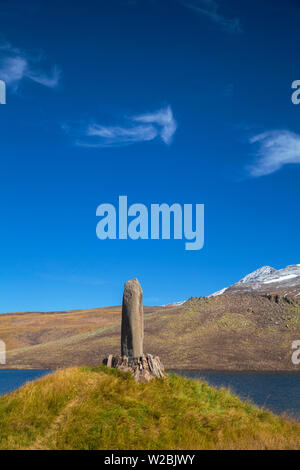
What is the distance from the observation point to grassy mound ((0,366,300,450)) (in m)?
14.7

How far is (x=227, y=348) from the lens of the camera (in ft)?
327

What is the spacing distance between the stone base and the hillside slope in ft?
239

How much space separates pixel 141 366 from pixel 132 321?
2734 millimetres

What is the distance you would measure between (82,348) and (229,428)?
95069mm

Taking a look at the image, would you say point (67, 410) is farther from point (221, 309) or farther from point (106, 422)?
point (221, 309)

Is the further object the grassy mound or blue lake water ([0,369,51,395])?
blue lake water ([0,369,51,395])

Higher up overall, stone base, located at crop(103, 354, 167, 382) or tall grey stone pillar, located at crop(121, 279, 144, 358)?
tall grey stone pillar, located at crop(121, 279, 144, 358)

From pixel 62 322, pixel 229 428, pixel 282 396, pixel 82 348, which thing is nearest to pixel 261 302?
pixel 82 348

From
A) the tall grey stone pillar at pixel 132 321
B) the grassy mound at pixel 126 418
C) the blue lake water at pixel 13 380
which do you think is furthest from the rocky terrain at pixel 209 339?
the grassy mound at pixel 126 418

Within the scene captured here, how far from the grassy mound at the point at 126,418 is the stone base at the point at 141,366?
23.1 inches

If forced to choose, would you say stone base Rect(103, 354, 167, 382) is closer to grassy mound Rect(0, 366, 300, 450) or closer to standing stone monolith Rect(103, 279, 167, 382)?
standing stone monolith Rect(103, 279, 167, 382)

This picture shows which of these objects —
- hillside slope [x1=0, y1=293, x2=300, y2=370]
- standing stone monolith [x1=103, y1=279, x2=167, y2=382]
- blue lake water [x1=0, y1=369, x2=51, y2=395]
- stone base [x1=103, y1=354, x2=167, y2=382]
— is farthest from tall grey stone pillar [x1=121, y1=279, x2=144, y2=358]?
hillside slope [x1=0, y1=293, x2=300, y2=370]

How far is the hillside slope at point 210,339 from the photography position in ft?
308

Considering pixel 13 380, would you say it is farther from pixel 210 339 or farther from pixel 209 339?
pixel 210 339
